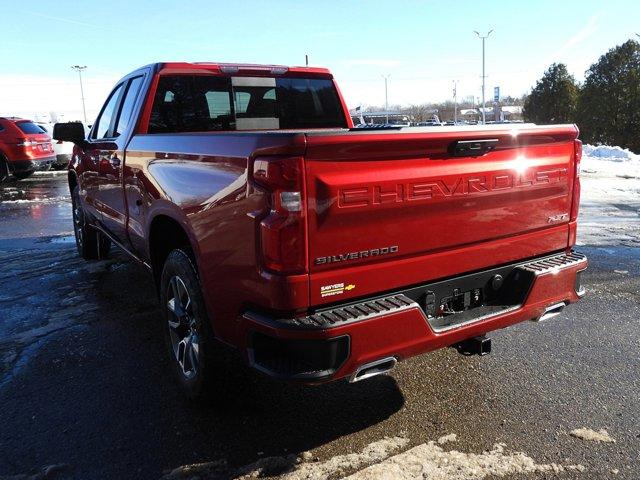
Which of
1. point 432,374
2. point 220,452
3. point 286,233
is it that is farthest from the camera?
point 432,374

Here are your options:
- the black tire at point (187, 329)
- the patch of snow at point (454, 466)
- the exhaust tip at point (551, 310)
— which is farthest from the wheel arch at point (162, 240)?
the exhaust tip at point (551, 310)

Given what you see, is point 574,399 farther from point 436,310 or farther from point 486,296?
point 436,310

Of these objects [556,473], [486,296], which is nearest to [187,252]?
[486,296]

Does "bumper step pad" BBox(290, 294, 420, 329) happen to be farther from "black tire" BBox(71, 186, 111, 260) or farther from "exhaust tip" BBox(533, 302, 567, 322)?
"black tire" BBox(71, 186, 111, 260)

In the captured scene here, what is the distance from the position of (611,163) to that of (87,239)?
59.4ft

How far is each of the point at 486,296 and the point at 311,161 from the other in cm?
137

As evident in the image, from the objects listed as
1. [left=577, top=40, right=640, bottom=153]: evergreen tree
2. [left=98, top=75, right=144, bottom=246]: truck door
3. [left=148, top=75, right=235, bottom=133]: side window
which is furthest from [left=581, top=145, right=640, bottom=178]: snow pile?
[left=98, top=75, right=144, bottom=246]: truck door

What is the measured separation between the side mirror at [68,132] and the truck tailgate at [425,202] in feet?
12.2

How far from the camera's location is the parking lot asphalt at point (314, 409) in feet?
9.06

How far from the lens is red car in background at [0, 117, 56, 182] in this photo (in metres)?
15.3

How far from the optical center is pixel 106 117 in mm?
5395

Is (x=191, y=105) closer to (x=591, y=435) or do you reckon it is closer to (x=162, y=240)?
(x=162, y=240)

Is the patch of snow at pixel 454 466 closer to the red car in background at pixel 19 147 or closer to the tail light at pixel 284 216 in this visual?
the tail light at pixel 284 216

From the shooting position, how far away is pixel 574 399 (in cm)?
332
